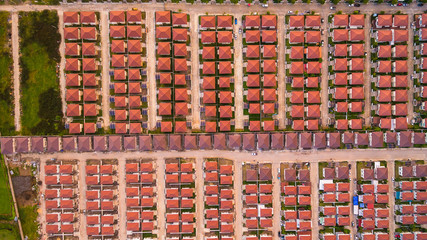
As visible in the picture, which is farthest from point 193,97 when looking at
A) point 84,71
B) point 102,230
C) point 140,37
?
point 102,230

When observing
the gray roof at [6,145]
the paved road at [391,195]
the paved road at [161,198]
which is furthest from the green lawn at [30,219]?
the paved road at [391,195]

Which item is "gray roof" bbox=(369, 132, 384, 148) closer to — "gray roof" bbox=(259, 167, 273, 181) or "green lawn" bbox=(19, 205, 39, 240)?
"gray roof" bbox=(259, 167, 273, 181)

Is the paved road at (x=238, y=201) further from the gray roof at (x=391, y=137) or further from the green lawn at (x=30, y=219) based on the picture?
the green lawn at (x=30, y=219)

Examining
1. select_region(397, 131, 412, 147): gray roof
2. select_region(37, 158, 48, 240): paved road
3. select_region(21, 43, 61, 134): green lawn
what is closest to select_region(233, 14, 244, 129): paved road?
select_region(397, 131, 412, 147): gray roof

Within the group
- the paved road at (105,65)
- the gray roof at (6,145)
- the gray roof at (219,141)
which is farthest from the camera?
the paved road at (105,65)

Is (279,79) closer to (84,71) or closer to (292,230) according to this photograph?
(292,230)

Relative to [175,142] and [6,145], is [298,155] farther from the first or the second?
[6,145]

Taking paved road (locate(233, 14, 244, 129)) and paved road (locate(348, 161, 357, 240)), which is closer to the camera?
paved road (locate(233, 14, 244, 129))
